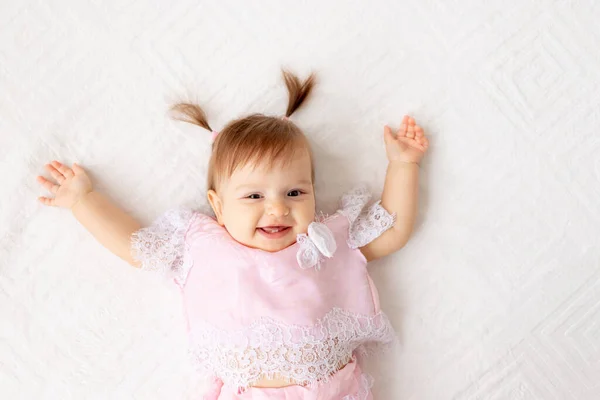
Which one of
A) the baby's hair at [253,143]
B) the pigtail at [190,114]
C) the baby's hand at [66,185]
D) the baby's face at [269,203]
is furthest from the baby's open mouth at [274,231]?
the baby's hand at [66,185]

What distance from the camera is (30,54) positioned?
1295mm

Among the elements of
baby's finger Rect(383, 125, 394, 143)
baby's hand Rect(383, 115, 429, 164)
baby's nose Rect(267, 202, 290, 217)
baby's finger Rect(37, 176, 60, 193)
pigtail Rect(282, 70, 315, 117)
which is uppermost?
baby's finger Rect(37, 176, 60, 193)

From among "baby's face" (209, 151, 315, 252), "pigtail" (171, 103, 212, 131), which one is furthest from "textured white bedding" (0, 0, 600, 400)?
"baby's face" (209, 151, 315, 252)

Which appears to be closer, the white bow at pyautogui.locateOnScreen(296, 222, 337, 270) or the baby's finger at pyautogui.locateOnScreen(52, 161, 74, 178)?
the white bow at pyautogui.locateOnScreen(296, 222, 337, 270)

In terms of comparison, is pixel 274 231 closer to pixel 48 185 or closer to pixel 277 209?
pixel 277 209

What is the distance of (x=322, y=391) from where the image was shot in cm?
115

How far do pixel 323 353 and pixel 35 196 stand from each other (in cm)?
69

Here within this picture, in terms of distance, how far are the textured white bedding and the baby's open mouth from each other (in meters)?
0.18

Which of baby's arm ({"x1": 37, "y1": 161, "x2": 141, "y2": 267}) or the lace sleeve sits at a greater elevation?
baby's arm ({"x1": 37, "y1": 161, "x2": 141, "y2": 267})

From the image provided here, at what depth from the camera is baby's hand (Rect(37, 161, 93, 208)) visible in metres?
1.25

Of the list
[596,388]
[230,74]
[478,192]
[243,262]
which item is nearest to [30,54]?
[230,74]

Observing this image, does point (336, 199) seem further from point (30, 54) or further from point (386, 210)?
point (30, 54)

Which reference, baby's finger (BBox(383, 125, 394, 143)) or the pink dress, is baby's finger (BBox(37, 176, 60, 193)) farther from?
baby's finger (BBox(383, 125, 394, 143))

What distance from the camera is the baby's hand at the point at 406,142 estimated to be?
1262mm
